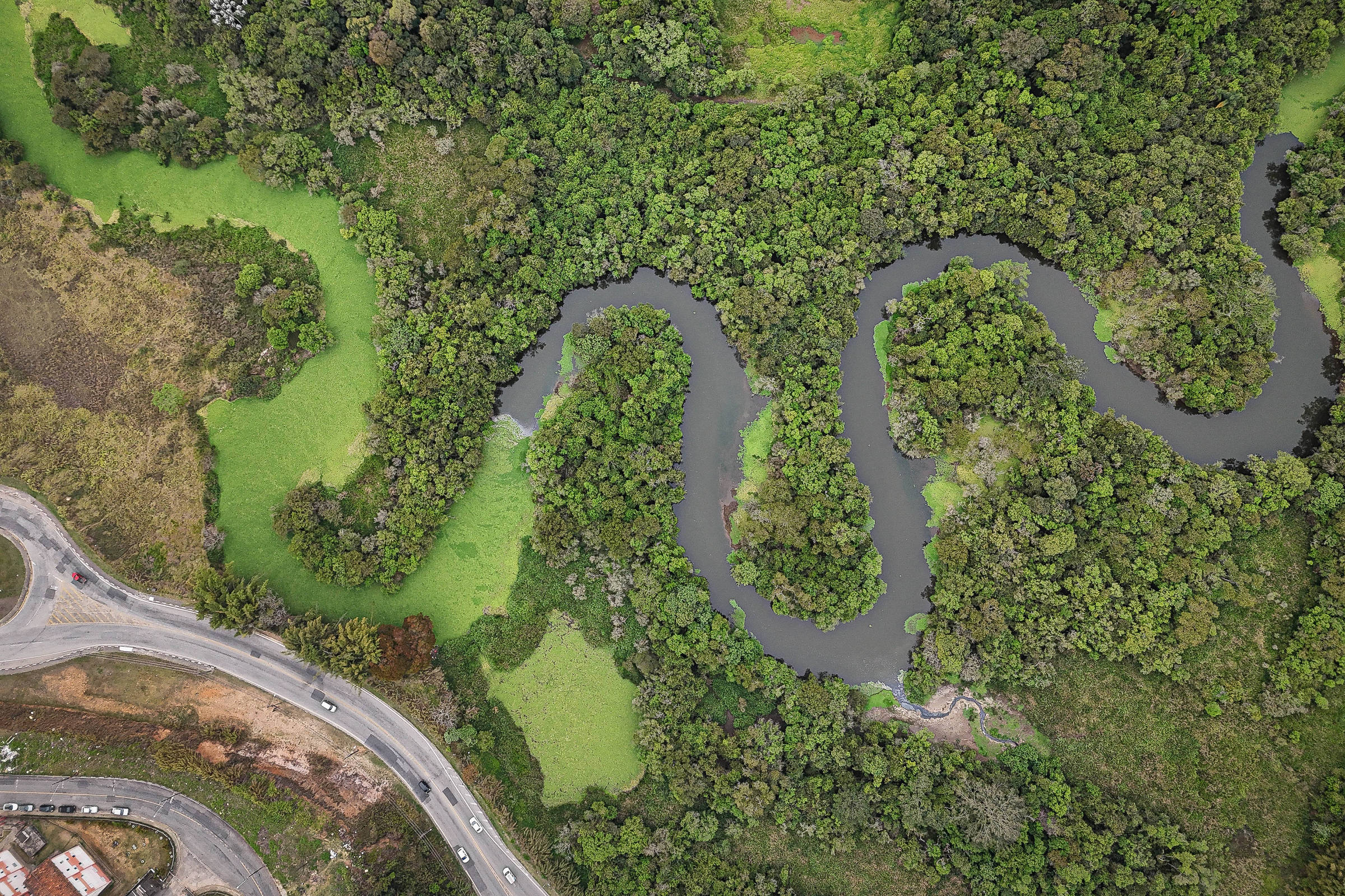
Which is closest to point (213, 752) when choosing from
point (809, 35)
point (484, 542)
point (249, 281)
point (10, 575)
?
point (10, 575)

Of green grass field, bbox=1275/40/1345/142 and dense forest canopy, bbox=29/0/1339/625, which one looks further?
green grass field, bbox=1275/40/1345/142

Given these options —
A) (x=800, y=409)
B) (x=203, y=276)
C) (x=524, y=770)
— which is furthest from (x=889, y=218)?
(x=203, y=276)

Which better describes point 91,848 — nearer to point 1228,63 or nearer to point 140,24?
point 140,24

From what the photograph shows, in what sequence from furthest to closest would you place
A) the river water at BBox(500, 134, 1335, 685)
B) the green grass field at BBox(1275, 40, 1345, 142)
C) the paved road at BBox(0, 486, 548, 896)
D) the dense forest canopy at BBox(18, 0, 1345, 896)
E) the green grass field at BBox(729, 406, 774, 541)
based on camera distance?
the green grass field at BBox(1275, 40, 1345, 142) → the green grass field at BBox(729, 406, 774, 541) → the river water at BBox(500, 134, 1335, 685) → the dense forest canopy at BBox(18, 0, 1345, 896) → the paved road at BBox(0, 486, 548, 896)

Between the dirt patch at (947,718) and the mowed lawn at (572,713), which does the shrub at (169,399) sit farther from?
the dirt patch at (947,718)

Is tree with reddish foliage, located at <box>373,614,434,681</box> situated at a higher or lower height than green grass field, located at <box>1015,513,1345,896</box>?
lower

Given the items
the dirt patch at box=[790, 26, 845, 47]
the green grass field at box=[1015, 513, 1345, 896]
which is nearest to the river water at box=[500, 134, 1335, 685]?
the green grass field at box=[1015, 513, 1345, 896]

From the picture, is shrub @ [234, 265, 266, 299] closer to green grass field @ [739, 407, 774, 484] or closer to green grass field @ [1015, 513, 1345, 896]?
green grass field @ [739, 407, 774, 484]
